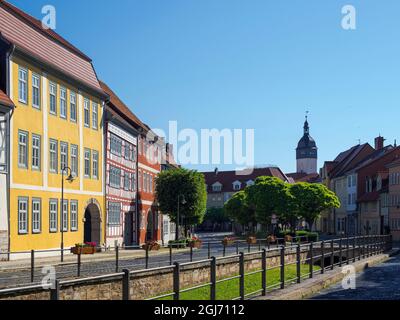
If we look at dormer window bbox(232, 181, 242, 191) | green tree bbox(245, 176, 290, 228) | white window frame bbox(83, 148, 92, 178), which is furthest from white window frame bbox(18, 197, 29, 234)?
dormer window bbox(232, 181, 242, 191)

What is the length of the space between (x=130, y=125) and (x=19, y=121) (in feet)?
71.7

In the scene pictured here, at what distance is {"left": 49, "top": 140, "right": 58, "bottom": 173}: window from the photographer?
125ft

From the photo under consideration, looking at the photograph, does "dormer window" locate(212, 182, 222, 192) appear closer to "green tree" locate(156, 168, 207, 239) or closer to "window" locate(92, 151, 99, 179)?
"green tree" locate(156, 168, 207, 239)

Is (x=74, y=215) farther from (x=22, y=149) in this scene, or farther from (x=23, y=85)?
(x=23, y=85)

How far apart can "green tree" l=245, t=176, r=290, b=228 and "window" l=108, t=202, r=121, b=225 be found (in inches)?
972

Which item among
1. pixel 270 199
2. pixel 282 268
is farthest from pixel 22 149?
pixel 270 199

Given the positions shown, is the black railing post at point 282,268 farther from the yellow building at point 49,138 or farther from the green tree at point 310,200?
the green tree at point 310,200

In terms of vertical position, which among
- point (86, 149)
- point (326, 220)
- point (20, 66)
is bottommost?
point (326, 220)

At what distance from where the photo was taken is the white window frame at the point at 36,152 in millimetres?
35688

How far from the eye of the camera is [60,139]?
1548 inches
